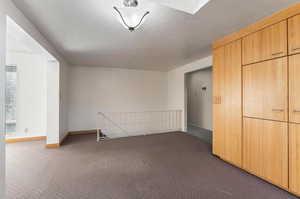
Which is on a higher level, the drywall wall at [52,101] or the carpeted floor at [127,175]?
the drywall wall at [52,101]

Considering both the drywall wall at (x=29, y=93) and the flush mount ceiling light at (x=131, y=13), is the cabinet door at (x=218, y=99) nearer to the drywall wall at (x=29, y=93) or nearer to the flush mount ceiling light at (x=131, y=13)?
the flush mount ceiling light at (x=131, y=13)

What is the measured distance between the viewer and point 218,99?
3018 mm

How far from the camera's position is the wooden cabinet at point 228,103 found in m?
2.57

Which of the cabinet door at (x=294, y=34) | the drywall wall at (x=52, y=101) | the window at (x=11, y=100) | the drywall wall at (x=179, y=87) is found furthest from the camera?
the drywall wall at (x=179, y=87)

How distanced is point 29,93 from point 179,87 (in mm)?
5259

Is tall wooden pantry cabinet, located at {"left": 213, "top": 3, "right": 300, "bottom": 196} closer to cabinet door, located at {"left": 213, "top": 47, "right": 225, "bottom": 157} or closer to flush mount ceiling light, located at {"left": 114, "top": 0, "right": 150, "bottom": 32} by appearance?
cabinet door, located at {"left": 213, "top": 47, "right": 225, "bottom": 157}

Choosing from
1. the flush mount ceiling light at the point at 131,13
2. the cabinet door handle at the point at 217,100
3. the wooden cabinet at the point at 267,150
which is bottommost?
the wooden cabinet at the point at 267,150

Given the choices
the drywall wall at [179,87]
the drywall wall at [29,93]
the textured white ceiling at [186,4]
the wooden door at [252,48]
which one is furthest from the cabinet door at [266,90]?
the drywall wall at [29,93]

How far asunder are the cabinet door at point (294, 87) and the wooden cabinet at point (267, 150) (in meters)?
0.18

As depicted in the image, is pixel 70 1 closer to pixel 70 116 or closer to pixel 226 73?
pixel 226 73

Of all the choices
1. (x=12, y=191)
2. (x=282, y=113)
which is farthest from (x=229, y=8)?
(x=12, y=191)

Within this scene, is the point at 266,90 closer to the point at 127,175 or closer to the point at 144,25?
the point at 144,25

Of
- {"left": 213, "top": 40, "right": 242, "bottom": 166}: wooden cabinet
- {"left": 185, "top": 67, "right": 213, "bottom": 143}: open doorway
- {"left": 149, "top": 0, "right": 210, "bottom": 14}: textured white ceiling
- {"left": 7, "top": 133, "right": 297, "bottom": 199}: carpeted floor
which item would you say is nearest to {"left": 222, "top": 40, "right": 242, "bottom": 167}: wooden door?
{"left": 213, "top": 40, "right": 242, "bottom": 166}: wooden cabinet

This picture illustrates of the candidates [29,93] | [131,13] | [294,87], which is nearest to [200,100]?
[294,87]
